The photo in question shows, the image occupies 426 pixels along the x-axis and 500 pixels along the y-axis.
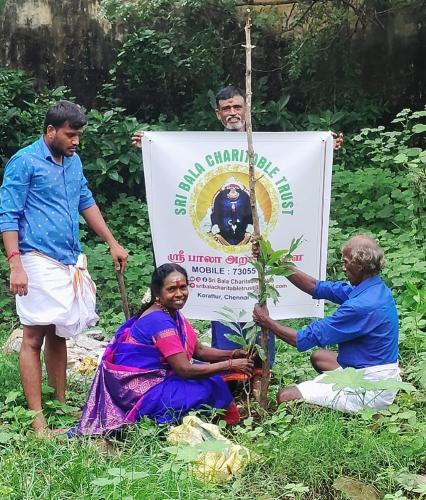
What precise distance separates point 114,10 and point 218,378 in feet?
16.7

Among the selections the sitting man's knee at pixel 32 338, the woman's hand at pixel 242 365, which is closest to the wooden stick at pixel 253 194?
the woman's hand at pixel 242 365

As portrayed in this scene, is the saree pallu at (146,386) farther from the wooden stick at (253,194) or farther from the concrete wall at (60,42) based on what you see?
the concrete wall at (60,42)

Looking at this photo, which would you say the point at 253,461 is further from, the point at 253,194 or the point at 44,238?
the point at 44,238

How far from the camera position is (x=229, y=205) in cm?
405

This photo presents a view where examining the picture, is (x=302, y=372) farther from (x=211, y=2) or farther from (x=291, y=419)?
(x=211, y=2)

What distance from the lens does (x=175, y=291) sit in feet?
11.8

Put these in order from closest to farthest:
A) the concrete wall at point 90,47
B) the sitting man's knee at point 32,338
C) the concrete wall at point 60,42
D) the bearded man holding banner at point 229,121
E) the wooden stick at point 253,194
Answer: the wooden stick at point 253,194, the sitting man's knee at point 32,338, the bearded man holding banner at point 229,121, the concrete wall at point 90,47, the concrete wall at point 60,42

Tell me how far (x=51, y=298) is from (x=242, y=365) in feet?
3.20

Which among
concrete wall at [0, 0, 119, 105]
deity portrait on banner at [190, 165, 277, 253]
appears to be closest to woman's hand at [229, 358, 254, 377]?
deity portrait on banner at [190, 165, 277, 253]

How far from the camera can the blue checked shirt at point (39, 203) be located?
11.7 feet

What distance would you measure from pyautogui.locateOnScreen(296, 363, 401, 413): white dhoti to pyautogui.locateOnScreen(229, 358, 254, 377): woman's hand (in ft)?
1.05

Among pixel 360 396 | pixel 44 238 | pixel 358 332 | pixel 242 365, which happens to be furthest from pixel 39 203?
pixel 360 396

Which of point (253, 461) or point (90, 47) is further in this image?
point (90, 47)

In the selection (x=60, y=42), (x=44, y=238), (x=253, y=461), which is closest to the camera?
(x=253, y=461)
